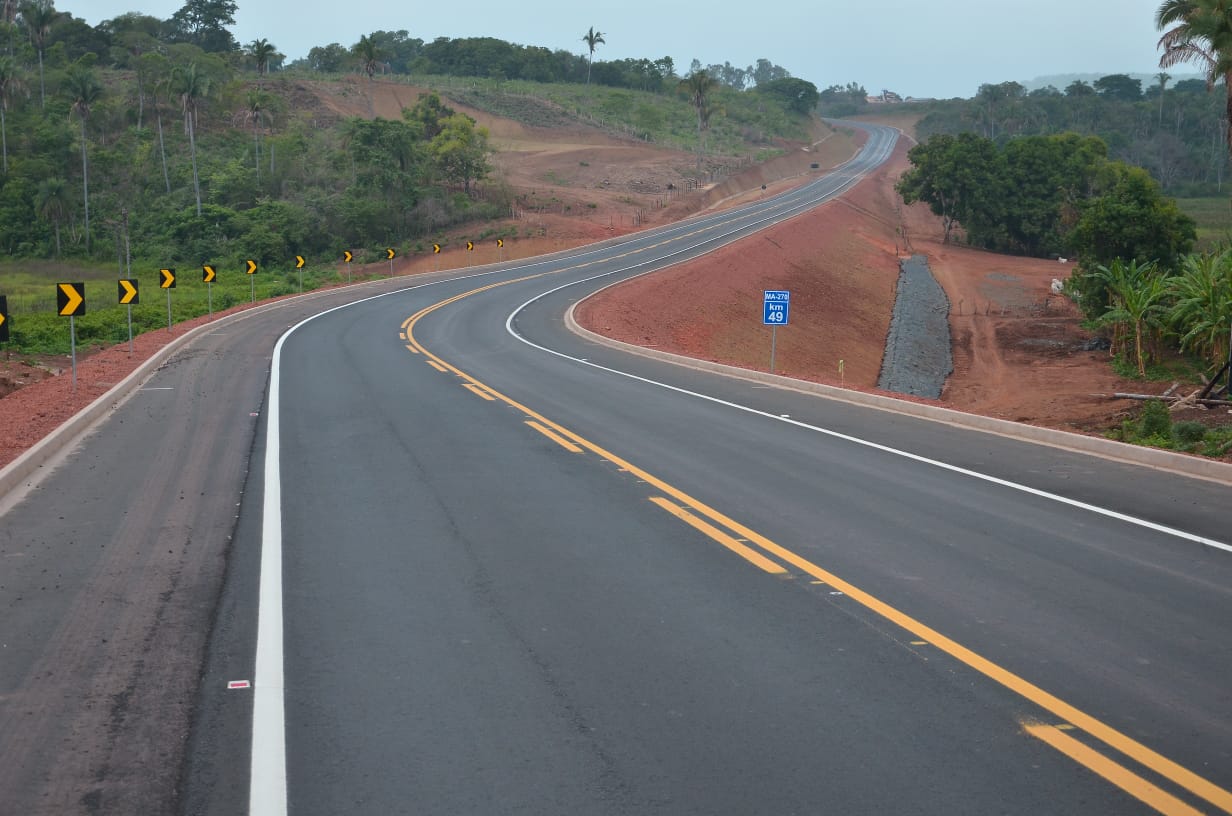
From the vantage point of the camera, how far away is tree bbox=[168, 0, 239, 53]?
136m

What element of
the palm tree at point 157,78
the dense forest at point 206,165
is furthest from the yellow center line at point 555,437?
the palm tree at point 157,78

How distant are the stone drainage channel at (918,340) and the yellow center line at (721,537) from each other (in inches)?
1102

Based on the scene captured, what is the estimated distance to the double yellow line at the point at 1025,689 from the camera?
17.1 feet

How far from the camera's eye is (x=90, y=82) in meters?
75.9

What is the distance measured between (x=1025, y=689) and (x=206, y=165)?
87.2m

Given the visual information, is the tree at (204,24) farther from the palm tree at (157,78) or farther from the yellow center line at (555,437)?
the yellow center line at (555,437)

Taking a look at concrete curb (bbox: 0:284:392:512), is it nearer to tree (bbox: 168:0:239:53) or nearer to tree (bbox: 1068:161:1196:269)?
tree (bbox: 1068:161:1196:269)

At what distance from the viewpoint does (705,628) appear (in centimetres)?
770

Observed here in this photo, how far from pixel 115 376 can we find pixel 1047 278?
189ft

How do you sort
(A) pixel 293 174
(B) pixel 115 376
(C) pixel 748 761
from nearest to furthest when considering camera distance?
(C) pixel 748 761, (B) pixel 115 376, (A) pixel 293 174

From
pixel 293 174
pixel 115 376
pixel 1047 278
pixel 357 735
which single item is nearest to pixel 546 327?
pixel 115 376

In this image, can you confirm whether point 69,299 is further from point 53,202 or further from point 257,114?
point 257,114

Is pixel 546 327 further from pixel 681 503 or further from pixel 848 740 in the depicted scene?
pixel 848 740

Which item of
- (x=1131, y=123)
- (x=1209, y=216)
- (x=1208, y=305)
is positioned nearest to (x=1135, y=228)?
(x=1208, y=305)
